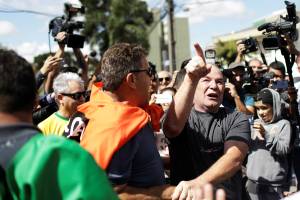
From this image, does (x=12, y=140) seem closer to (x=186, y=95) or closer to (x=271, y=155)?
(x=186, y=95)

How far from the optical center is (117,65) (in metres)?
2.35

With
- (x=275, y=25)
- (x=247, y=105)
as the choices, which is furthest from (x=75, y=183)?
(x=247, y=105)

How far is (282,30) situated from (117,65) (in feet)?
10.6

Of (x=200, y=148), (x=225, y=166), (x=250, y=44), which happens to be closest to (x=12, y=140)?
(x=225, y=166)

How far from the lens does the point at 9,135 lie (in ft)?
4.51

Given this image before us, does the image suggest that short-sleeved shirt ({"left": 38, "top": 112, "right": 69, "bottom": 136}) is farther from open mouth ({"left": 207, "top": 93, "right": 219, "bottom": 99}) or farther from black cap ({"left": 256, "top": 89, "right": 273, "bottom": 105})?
black cap ({"left": 256, "top": 89, "right": 273, "bottom": 105})

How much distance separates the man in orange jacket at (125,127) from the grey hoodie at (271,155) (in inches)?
93.2

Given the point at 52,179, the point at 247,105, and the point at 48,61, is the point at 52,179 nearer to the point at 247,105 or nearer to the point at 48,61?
the point at 48,61

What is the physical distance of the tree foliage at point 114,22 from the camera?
103ft

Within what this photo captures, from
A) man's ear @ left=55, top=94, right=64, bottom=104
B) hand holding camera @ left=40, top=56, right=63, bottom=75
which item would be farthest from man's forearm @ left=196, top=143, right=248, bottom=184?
hand holding camera @ left=40, top=56, right=63, bottom=75

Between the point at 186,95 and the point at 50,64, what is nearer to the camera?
the point at 186,95

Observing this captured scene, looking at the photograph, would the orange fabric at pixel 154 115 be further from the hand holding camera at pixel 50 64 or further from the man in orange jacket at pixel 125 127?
the hand holding camera at pixel 50 64

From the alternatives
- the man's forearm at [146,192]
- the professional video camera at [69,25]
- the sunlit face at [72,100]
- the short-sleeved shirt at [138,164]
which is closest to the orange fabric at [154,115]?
the short-sleeved shirt at [138,164]

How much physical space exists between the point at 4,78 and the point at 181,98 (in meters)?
1.13
